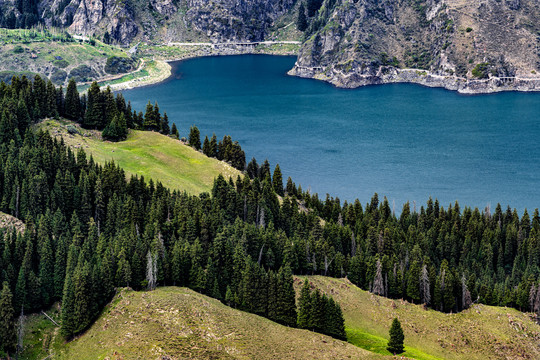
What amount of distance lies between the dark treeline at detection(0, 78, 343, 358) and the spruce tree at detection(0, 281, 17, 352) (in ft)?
0.75

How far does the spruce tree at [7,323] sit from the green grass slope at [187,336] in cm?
717

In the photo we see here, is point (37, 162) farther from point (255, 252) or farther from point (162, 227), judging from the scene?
point (255, 252)

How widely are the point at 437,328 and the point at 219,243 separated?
47573 millimetres

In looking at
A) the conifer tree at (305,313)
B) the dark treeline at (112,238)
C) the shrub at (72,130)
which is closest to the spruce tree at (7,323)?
the dark treeline at (112,238)

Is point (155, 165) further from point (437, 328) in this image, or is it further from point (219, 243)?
point (437, 328)

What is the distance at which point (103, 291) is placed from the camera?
108625mm

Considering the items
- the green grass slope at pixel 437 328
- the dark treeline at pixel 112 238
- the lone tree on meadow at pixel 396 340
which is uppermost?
the dark treeline at pixel 112 238

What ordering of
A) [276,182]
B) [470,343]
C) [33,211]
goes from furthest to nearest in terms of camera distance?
[276,182], [33,211], [470,343]

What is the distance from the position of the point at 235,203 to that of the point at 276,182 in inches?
1202

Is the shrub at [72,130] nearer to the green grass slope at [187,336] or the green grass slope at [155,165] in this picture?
the green grass slope at [155,165]

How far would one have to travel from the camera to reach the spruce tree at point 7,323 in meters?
95.8

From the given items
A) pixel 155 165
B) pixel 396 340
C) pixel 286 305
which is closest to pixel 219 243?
pixel 286 305

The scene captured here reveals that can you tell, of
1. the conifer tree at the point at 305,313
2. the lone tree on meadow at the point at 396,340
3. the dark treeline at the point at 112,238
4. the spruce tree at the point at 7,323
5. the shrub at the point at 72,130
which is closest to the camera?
the spruce tree at the point at 7,323

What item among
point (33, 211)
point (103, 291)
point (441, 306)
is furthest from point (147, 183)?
point (441, 306)
